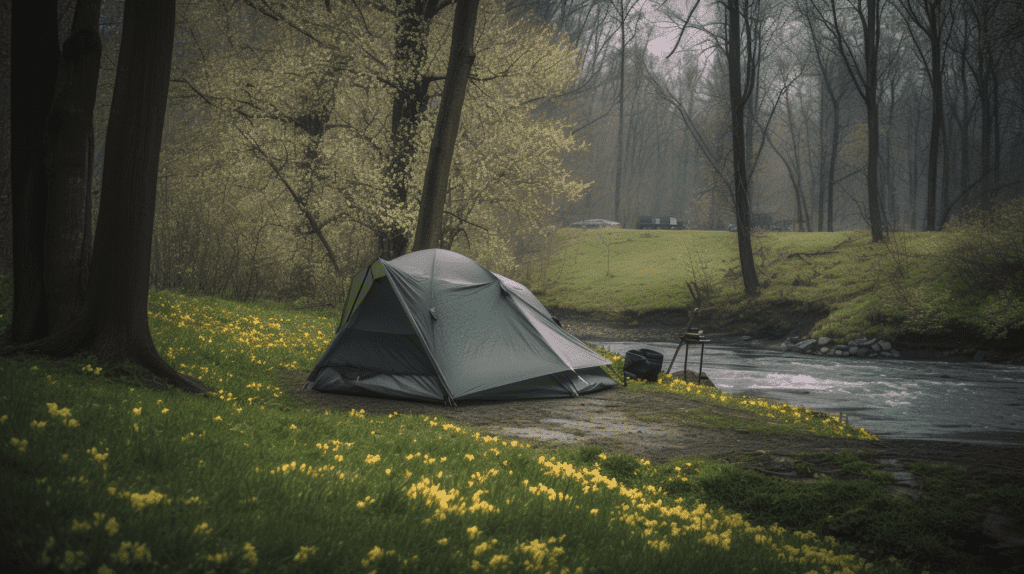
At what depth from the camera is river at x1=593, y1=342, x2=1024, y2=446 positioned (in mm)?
10752

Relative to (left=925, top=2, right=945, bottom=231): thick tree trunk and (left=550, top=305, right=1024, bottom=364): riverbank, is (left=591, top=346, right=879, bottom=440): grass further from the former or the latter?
(left=925, top=2, right=945, bottom=231): thick tree trunk

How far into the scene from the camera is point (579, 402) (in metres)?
9.30

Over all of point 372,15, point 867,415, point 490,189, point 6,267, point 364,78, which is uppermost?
point 372,15

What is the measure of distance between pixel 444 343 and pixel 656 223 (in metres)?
42.7

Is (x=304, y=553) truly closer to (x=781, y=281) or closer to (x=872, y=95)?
(x=781, y=281)

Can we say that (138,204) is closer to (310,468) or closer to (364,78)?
(310,468)

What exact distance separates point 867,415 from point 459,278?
8.60 metres

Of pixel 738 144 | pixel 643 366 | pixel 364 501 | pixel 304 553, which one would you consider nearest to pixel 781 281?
pixel 738 144

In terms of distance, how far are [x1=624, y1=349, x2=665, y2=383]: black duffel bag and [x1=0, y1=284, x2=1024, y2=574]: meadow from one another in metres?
5.33

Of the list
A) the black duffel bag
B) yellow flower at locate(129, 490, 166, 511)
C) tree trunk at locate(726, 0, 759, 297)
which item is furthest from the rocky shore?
yellow flower at locate(129, 490, 166, 511)

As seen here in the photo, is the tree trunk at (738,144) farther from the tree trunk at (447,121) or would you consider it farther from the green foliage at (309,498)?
the green foliage at (309,498)

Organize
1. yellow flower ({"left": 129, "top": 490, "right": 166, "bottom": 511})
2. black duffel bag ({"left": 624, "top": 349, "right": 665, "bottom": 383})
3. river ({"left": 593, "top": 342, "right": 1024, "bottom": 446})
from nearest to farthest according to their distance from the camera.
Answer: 1. yellow flower ({"left": 129, "top": 490, "right": 166, "bottom": 511})
2. river ({"left": 593, "top": 342, "right": 1024, "bottom": 446})
3. black duffel bag ({"left": 624, "top": 349, "right": 665, "bottom": 383})

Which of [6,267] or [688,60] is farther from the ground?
[688,60]

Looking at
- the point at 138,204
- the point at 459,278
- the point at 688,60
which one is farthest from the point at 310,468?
the point at 688,60
